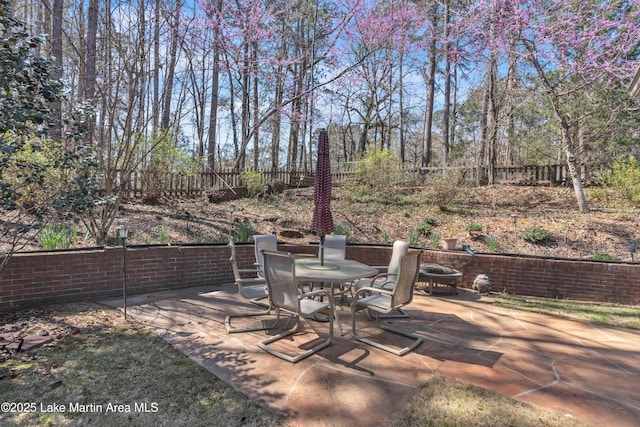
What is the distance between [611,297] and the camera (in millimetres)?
5469

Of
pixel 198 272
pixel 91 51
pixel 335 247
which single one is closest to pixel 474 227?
pixel 335 247

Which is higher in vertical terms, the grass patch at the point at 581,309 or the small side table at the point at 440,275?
the small side table at the point at 440,275

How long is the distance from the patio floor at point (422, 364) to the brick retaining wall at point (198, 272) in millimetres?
499

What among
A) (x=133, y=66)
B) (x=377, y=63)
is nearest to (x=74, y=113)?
(x=133, y=66)

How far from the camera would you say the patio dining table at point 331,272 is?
344 cm

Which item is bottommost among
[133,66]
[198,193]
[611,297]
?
[611,297]

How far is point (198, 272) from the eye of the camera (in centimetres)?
545

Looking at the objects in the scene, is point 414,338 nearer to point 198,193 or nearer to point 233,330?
point 233,330

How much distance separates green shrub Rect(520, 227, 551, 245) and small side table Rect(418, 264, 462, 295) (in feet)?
9.72

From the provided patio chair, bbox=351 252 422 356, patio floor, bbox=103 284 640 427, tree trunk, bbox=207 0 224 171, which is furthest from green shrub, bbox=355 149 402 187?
patio chair, bbox=351 252 422 356

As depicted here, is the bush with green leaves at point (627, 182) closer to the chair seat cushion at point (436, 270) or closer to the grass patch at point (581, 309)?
the grass patch at point (581, 309)

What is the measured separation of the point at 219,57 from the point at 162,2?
4175 millimetres

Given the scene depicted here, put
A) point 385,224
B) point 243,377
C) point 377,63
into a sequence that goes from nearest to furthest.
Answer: point 243,377 → point 385,224 → point 377,63

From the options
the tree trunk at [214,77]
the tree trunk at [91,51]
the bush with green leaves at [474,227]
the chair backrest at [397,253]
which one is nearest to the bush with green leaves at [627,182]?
the bush with green leaves at [474,227]
